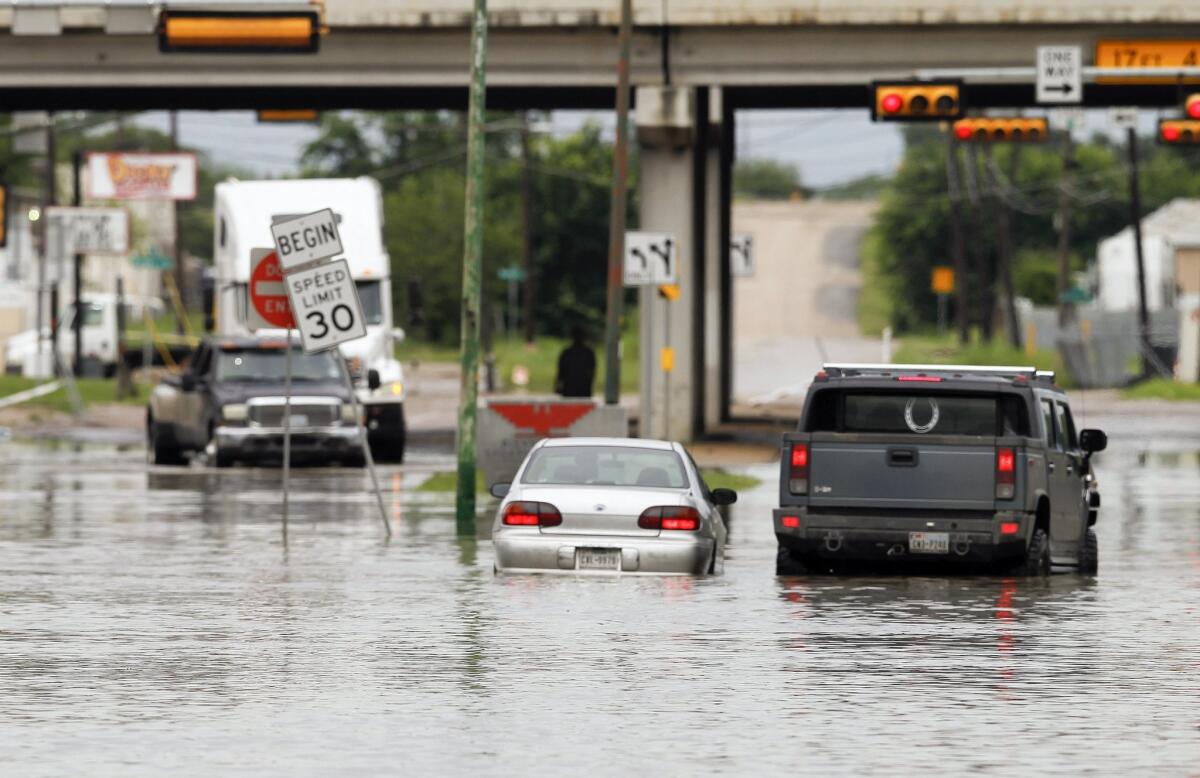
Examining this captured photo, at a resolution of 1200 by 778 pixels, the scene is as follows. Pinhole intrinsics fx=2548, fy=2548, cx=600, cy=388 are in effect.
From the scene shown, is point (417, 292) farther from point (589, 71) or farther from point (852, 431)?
point (852, 431)

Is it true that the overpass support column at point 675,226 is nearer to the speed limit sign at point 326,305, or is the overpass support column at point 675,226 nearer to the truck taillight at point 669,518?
the speed limit sign at point 326,305

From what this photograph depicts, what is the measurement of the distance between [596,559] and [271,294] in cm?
715

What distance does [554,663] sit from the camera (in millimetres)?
14648

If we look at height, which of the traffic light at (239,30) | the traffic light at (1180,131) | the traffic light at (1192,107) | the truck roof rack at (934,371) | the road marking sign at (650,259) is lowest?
the truck roof rack at (934,371)

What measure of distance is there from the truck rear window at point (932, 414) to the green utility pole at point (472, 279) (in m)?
6.40

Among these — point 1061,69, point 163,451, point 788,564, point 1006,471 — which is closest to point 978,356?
point 1061,69

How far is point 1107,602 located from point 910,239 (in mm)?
99803

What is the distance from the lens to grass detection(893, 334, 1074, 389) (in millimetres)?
73312

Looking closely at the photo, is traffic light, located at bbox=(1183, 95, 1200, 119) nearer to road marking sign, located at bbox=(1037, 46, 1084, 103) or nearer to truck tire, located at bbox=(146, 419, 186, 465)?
road marking sign, located at bbox=(1037, 46, 1084, 103)

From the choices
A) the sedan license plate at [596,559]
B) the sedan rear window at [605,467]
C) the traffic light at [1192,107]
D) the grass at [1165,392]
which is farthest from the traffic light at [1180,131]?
the grass at [1165,392]

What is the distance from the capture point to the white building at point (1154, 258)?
10881cm

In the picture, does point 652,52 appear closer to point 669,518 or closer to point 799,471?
point 799,471

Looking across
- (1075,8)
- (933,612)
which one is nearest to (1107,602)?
(933,612)

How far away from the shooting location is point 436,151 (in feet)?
393
